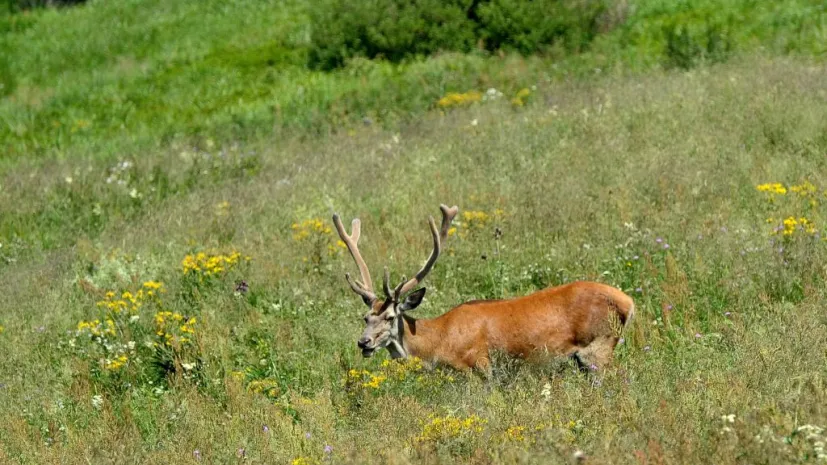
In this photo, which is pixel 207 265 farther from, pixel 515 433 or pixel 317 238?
pixel 515 433

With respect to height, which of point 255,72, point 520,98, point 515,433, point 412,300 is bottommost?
point 255,72

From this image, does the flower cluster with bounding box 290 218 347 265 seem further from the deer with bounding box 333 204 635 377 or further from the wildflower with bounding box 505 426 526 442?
the wildflower with bounding box 505 426 526 442

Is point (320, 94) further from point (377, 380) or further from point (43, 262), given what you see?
point (377, 380)

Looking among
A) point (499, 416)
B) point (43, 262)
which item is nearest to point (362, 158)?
point (43, 262)

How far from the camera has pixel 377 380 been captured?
758cm

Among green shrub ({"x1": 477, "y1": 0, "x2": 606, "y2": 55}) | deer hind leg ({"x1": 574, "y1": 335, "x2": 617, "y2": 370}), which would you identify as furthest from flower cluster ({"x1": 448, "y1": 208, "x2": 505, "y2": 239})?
green shrub ({"x1": 477, "y1": 0, "x2": 606, "y2": 55})

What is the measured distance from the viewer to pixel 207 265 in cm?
1053

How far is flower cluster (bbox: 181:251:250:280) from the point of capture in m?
10.5

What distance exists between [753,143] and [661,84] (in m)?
3.24

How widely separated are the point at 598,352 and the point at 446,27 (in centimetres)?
1370

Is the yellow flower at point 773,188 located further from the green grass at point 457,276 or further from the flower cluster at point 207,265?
the flower cluster at point 207,265

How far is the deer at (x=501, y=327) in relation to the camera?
814cm

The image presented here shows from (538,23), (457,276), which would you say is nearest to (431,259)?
(457,276)

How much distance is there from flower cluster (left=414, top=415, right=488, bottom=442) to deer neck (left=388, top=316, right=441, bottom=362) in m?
1.90
